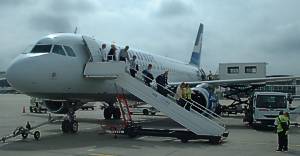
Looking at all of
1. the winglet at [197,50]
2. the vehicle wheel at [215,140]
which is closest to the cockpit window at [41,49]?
the vehicle wheel at [215,140]

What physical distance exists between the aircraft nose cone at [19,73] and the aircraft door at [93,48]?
3.25 m

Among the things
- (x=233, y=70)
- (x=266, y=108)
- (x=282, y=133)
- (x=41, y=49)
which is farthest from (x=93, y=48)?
(x=233, y=70)

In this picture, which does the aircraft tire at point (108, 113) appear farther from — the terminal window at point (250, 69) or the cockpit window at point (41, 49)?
the terminal window at point (250, 69)

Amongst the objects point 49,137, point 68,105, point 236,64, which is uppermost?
point 236,64

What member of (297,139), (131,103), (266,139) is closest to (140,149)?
(266,139)

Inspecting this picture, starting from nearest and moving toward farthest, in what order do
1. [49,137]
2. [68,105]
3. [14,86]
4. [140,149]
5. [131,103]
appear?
[140,149] < [14,86] < [49,137] < [68,105] < [131,103]

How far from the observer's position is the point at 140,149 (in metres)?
13.3

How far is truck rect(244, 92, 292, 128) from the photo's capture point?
2075 cm

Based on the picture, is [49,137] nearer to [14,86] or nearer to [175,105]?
[14,86]

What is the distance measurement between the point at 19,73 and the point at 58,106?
4.81 m

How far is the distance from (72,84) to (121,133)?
2.87 m

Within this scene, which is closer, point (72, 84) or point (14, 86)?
point (14, 86)

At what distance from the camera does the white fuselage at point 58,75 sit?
1509 cm

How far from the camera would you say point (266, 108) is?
21031mm
